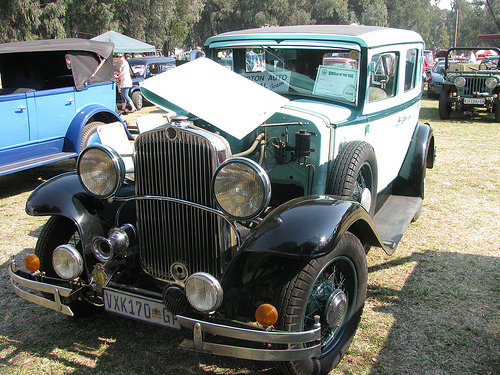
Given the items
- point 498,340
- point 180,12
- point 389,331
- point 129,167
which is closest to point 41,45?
point 129,167

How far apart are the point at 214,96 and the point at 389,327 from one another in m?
1.92

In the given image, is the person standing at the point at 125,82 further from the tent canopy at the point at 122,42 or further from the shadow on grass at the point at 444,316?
the shadow on grass at the point at 444,316

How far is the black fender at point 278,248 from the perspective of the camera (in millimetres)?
2113

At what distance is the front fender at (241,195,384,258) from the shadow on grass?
0.94 meters

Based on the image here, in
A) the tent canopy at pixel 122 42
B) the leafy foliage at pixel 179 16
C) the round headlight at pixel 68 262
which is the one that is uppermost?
the leafy foliage at pixel 179 16

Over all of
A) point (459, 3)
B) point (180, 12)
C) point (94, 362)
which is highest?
point (459, 3)

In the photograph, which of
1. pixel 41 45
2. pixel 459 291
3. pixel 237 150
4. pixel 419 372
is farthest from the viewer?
pixel 41 45

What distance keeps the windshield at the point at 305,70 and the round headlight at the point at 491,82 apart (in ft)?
28.9

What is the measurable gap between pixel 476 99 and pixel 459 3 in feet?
377

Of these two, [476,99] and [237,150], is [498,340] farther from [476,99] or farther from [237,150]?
[476,99]

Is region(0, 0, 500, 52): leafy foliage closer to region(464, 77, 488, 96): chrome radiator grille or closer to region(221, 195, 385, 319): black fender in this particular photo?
region(464, 77, 488, 96): chrome radiator grille

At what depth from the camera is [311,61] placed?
3.51 meters

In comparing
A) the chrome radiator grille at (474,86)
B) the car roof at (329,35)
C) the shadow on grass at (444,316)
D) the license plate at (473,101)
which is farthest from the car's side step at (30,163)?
the chrome radiator grille at (474,86)

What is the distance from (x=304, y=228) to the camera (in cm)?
217
